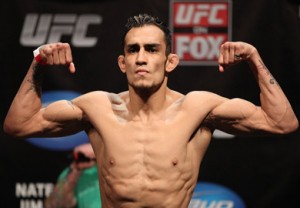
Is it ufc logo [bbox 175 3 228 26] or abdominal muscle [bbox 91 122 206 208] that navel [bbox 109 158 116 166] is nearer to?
abdominal muscle [bbox 91 122 206 208]

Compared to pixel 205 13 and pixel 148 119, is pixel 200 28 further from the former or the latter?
pixel 148 119

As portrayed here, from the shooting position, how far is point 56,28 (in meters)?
3.90

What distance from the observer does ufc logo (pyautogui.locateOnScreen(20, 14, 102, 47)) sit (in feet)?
12.8

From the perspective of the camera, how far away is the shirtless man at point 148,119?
9.12ft

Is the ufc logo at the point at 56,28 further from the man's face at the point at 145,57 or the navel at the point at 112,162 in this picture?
the navel at the point at 112,162

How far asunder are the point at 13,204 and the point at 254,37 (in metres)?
1.56

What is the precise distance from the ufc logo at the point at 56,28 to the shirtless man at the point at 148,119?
40.6 inches

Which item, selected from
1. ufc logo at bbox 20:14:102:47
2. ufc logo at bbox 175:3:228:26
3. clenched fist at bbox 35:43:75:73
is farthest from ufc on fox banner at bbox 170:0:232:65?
clenched fist at bbox 35:43:75:73

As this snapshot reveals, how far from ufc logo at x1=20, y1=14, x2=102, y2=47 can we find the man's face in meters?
1.11

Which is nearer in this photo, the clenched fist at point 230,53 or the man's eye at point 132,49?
the clenched fist at point 230,53

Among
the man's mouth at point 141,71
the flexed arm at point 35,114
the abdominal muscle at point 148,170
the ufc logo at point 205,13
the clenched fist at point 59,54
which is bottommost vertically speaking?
the abdominal muscle at point 148,170

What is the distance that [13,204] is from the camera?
154 inches

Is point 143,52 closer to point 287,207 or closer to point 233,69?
point 233,69

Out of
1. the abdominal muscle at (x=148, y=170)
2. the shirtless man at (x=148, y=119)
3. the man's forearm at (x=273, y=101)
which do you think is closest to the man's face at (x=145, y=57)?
the shirtless man at (x=148, y=119)
